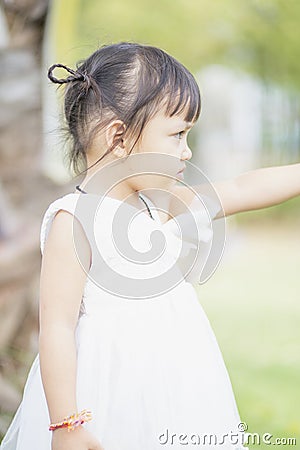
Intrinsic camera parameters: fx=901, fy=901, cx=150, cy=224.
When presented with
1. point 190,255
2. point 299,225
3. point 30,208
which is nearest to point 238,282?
point 299,225

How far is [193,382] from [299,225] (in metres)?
10.6

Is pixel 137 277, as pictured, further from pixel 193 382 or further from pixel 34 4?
pixel 34 4

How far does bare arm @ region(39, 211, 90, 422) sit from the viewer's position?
56.6 inches

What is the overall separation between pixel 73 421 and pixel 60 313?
0.17 m

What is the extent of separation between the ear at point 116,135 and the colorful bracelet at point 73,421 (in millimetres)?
447

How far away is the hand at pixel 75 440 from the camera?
141 cm

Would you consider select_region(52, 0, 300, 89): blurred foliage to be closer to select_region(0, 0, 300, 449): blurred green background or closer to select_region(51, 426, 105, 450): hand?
select_region(0, 0, 300, 449): blurred green background

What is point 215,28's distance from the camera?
1173cm

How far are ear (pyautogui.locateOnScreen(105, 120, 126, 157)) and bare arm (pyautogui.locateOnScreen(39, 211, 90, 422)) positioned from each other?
0.15 metres

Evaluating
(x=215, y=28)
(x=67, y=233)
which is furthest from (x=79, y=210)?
(x=215, y=28)

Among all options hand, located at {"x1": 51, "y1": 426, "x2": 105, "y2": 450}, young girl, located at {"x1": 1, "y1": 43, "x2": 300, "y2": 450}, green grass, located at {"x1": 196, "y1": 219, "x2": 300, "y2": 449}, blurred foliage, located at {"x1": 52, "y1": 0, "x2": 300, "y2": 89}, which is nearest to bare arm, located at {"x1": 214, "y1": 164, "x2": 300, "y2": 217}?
young girl, located at {"x1": 1, "y1": 43, "x2": 300, "y2": 450}

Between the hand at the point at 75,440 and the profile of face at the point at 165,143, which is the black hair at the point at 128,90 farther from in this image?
the hand at the point at 75,440

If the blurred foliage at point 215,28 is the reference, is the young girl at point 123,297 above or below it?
below

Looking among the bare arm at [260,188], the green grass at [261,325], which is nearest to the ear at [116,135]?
the bare arm at [260,188]
